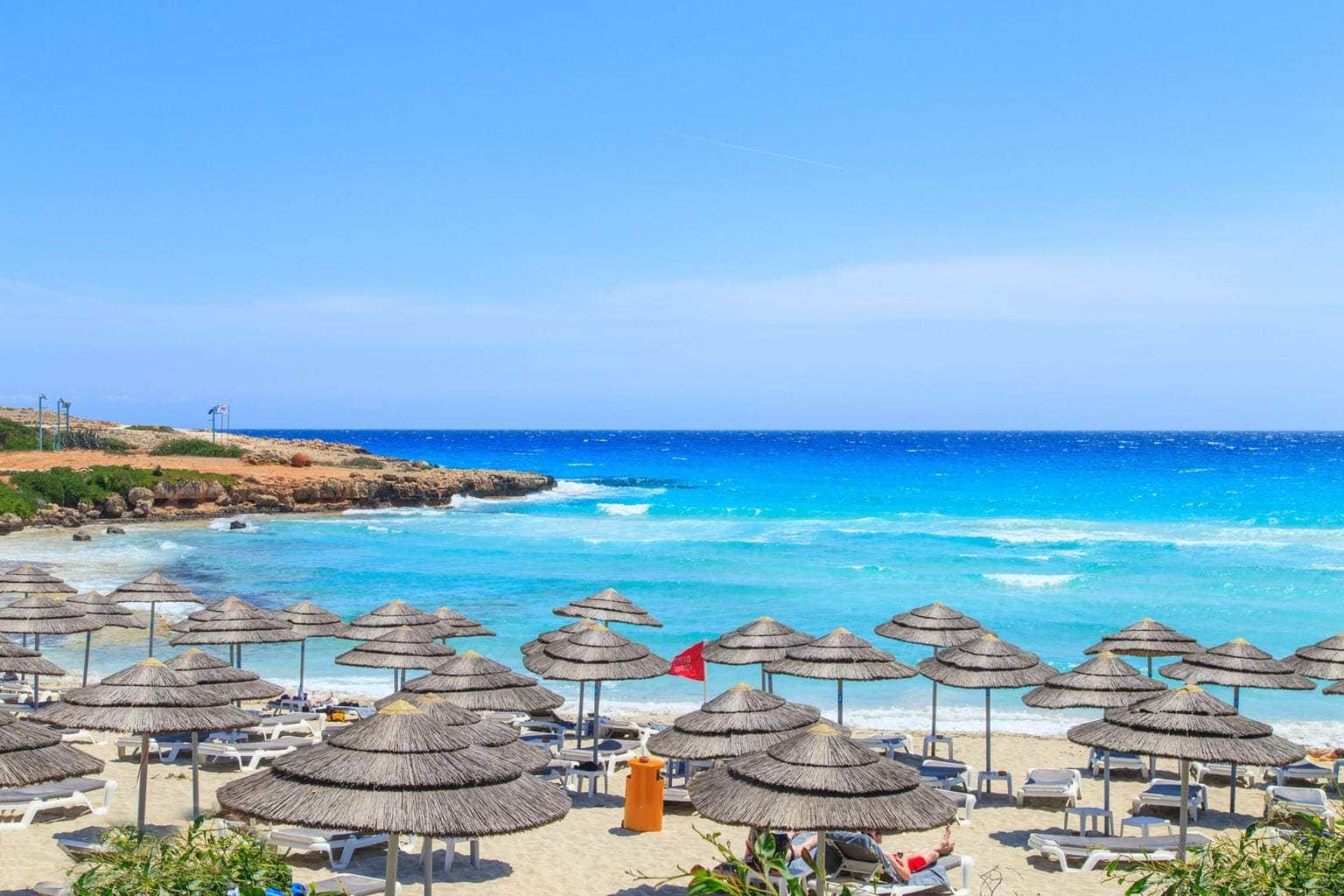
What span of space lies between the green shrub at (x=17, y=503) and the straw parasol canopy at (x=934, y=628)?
40268 mm

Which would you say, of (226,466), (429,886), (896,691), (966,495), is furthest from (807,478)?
(429,886)

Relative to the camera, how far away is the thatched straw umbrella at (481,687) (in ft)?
47.4

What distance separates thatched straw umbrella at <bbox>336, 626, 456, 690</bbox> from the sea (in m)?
5.76

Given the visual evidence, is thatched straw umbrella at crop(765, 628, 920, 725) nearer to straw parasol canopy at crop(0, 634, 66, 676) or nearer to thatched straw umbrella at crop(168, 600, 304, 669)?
thatched straw umbrella at crop(168, 600, 304, 669)

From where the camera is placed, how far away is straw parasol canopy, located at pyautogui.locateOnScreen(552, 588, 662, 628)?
1969 cm

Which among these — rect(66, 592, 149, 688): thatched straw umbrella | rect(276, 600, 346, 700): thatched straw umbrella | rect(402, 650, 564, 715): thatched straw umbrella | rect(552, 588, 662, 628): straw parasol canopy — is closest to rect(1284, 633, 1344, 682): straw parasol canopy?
rect(552, 588, 662, 628): straw parasol canopy

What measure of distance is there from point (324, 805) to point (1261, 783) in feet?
45.5

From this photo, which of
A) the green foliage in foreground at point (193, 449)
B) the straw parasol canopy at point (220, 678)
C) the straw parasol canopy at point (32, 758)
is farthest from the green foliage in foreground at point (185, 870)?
the green foliage in foreground at point (193, 449)

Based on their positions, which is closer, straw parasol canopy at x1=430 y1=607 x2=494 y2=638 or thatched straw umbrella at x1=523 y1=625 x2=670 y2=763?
thatched straw umbrella at x1=523 y1=625 x2=670 y2=763

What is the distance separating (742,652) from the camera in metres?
16.8

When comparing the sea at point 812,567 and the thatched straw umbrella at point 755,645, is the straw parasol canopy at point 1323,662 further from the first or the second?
the thatched straw umbrella at point 755,645

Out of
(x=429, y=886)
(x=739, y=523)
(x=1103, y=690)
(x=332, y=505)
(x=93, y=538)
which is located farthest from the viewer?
(x=332, y=505)

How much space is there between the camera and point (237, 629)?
58.1 ft

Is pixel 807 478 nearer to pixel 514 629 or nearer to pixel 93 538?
pixel 93 538
